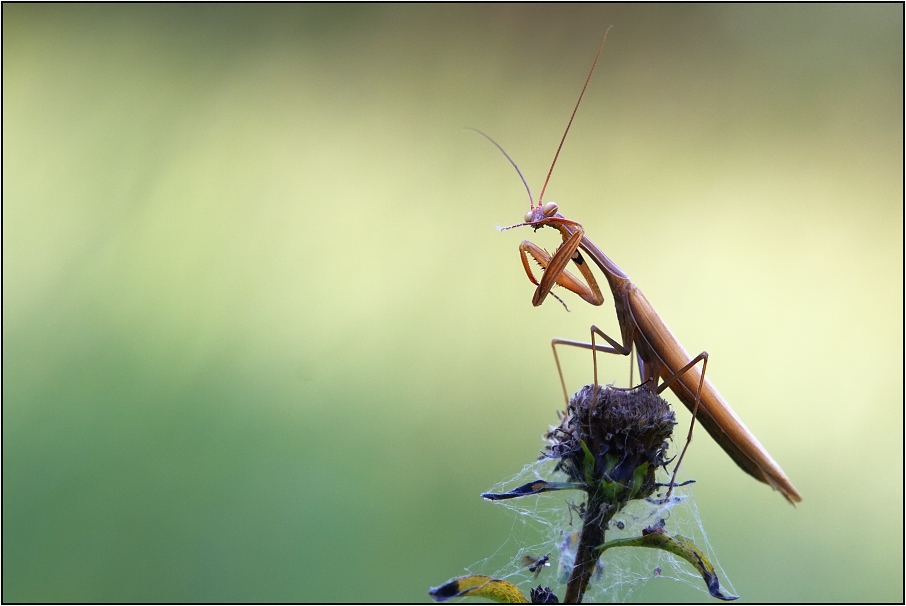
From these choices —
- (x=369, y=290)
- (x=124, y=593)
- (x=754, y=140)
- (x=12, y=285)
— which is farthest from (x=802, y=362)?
(x=12, y=285)

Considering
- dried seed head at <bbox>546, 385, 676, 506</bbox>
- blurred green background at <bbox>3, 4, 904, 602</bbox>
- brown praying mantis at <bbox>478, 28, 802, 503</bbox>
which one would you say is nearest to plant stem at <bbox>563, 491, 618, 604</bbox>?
dried seed head at <bbox>546, 385, 676, 506</bbox>

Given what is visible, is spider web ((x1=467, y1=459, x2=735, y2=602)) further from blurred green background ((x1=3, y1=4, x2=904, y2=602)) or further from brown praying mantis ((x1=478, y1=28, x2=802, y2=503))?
blurred green background ((x1=3, y1=4, x2=904, y2=602))

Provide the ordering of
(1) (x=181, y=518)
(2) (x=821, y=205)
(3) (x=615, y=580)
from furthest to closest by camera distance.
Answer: (2) (x=821, y=205)
(1) (x=181, y=518)
(3) (x=615, y=580)

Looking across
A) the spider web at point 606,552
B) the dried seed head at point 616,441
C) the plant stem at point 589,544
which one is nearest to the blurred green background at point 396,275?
the spider web at point 606,552

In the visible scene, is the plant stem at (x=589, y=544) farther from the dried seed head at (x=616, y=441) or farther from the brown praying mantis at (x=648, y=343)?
the brown praying mantis at (x=648, y=343)

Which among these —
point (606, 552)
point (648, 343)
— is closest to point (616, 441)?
point (606, 552)

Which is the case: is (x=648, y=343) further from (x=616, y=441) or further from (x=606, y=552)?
(x=606, y=552)

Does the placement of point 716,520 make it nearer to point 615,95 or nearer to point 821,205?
point 821,205
